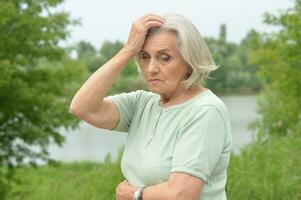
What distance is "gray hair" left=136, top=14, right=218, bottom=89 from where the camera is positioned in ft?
8.53

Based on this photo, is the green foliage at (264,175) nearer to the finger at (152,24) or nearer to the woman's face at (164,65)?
the woman's face at (164,65)

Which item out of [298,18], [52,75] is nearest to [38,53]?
[52,75]

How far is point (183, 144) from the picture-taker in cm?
255

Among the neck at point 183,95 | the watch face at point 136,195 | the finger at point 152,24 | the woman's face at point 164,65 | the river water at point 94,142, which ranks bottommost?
the river water at point 94,142

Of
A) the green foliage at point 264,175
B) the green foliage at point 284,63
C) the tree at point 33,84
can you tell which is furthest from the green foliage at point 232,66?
the green foliage at point 264,175

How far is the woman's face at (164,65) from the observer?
104 inches

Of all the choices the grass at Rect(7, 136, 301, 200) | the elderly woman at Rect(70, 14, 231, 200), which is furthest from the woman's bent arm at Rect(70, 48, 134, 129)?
the grass at Rect(7, 136, 301, 200)

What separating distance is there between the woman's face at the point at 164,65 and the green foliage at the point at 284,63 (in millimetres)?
7921

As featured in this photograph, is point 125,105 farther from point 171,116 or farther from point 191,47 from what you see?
point 191,47

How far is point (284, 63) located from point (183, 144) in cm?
1208

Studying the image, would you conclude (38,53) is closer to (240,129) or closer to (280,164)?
(280,164)

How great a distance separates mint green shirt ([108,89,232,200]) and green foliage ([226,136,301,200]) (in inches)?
122

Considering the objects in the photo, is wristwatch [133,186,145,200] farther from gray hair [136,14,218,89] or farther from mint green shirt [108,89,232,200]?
gray hair [136,14,218,89]

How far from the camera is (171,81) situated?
8.82 feet
